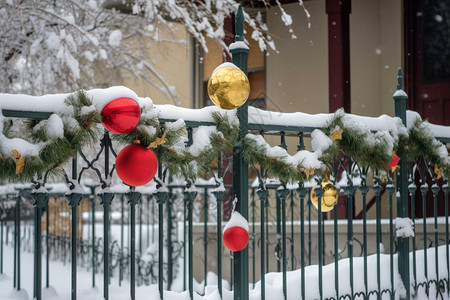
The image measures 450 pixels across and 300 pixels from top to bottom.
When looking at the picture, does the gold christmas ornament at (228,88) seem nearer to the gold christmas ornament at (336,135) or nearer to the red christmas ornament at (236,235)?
the red christmas ornament at (236,235)

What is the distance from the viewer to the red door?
26.3 feet

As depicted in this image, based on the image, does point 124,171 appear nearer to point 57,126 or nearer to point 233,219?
point 57,126

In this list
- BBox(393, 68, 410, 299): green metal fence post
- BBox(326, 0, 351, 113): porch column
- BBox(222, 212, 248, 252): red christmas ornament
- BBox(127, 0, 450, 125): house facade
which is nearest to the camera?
BBox(222, 212, 248, 252): red christmas ornament

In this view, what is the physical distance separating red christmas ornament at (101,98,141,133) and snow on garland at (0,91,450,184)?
0.21ft

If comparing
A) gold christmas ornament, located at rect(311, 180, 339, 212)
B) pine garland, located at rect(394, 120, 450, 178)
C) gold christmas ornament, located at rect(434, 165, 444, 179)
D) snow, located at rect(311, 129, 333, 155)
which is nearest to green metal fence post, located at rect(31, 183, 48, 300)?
snow, located at rect(311, 129, 333, 155)

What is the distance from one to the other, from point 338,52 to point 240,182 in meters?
5.18

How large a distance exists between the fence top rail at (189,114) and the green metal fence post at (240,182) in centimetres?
7

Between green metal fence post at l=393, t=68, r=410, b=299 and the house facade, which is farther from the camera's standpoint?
the house facade

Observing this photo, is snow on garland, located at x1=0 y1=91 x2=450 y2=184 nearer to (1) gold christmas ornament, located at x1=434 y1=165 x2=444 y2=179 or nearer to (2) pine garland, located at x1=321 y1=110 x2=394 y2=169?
(2) pine garland, located at x1=321 y1=110 x2=394 y2=169

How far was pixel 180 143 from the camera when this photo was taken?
271 cm

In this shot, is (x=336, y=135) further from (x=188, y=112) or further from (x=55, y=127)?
(x=55, y=127)

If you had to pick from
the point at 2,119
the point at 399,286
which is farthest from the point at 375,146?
the point at 2,119

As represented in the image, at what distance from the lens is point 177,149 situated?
2.62 metres

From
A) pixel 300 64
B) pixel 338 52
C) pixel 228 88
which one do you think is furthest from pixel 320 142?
pixel 300 64
